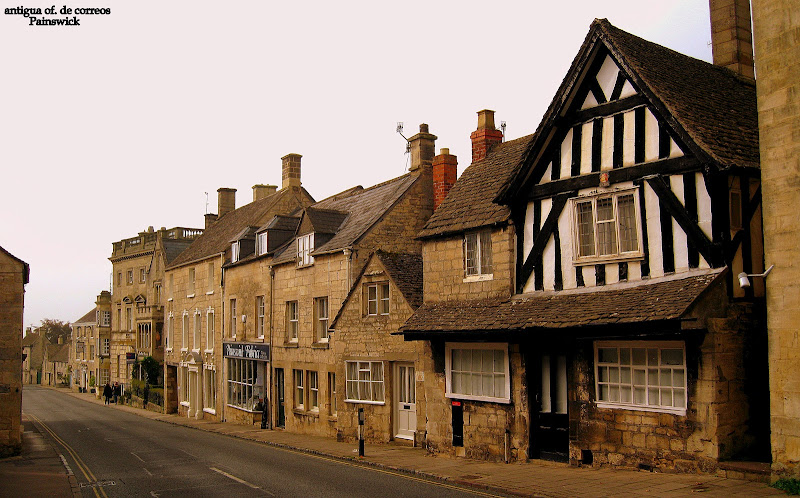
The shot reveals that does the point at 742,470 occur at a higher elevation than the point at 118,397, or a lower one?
higher

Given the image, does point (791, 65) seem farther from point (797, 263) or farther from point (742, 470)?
point (742, 470)

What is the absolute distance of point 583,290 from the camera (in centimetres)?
1495

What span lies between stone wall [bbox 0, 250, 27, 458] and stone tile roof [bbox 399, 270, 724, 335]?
1289 centimetres

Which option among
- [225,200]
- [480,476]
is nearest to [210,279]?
[225,200]

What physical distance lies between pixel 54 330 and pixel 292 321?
97493 mm

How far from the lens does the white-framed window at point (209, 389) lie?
3488 centimetres

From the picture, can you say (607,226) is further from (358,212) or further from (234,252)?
(234,252)

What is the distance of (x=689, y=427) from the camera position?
493 inches

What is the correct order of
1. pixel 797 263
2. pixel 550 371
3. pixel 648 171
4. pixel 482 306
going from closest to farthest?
1. pixel 797 263
2. pixel 648 171
3. pixel 550 371
4. pixel 482 306

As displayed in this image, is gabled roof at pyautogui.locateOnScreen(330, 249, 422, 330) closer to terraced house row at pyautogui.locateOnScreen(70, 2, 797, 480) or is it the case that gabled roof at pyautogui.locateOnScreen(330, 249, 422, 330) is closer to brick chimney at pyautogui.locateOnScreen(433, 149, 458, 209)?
terraced house row at pyautogui.locateOnScreen(70, 2, 797, 480)

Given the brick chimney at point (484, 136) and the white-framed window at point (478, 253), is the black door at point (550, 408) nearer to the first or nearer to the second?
the white-framed window at point (478, 253)

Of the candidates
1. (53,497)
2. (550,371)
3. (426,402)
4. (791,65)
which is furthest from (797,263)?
(53,497)

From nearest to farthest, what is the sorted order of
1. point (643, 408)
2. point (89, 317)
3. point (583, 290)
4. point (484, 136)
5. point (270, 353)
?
point (643, 408)
point (583, 290)
point (484, 136)
point (270, 353)
point (89, 317)

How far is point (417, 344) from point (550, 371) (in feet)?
16.3
